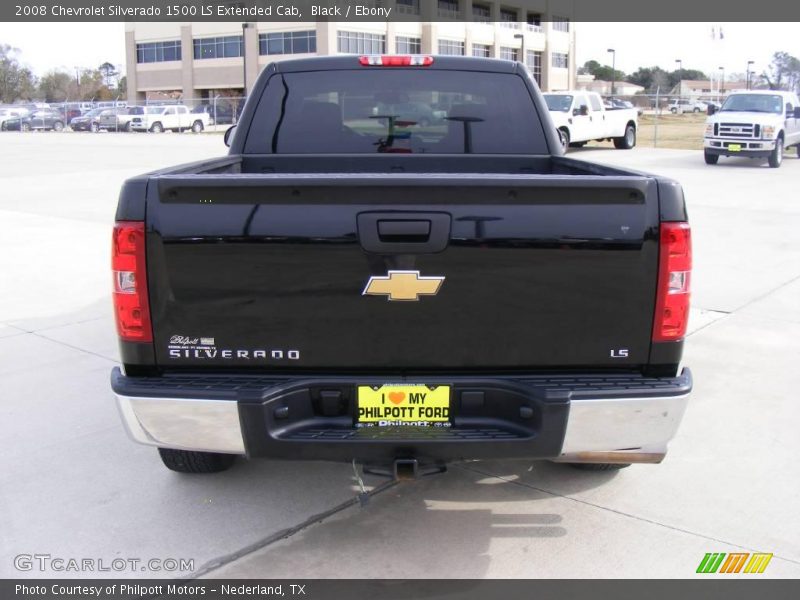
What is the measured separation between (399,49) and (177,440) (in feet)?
252

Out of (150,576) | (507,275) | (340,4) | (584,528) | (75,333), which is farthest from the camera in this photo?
(340,4)

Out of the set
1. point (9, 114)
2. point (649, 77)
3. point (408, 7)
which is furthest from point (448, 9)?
point (649, 77)

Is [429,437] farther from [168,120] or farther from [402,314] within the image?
[168,120]

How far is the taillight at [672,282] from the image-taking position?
317 centimetres

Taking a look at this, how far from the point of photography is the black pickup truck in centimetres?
313

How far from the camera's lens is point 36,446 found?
4.80m

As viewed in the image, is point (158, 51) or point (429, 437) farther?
point (158, 51)

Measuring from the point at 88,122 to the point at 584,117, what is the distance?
3510 centimetres

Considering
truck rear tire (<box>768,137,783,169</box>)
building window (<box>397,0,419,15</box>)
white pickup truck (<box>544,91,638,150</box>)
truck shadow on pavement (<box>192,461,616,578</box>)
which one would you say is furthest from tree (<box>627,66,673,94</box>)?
truck shadow on pavement (<box>192,461,616,578</box>)

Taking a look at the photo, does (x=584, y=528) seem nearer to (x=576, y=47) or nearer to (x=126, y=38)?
(x=126, y=38)

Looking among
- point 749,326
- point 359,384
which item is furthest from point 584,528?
point 749,326

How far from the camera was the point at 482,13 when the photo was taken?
289 feet

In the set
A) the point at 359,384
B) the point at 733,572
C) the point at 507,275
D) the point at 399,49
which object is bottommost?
the point at 733,572

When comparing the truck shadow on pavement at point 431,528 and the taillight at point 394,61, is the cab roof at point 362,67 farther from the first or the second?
the truck shadow on pavement at point 431,528
